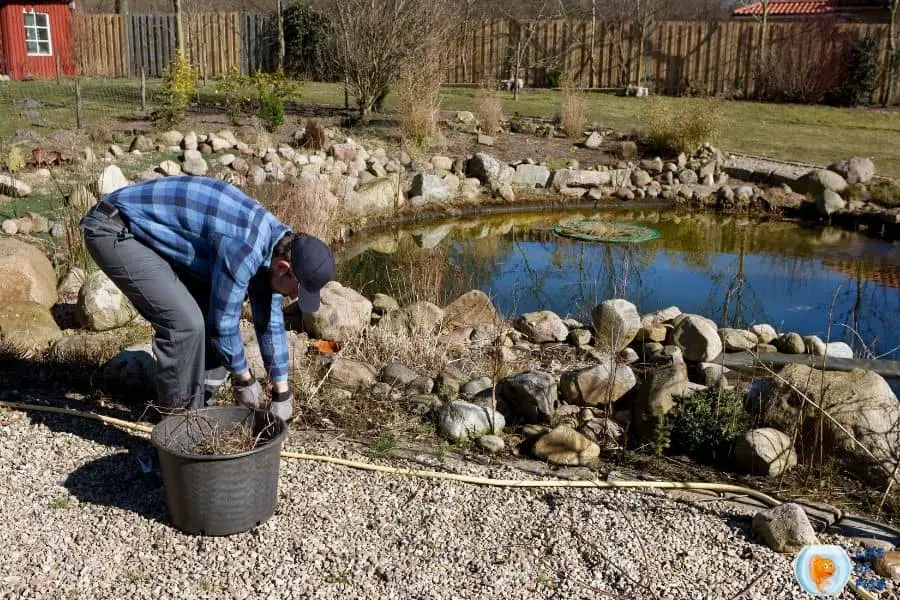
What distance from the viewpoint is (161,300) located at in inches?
146

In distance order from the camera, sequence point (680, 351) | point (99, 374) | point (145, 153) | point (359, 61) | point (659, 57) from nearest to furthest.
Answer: point (99, 374) < point (680, 351) < point (145, 153) < point (359, 61) < point (659, 57)

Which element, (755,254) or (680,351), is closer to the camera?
(680,351)

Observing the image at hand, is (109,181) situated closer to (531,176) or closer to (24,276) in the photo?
(24,276)

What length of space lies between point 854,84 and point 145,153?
15.2 m

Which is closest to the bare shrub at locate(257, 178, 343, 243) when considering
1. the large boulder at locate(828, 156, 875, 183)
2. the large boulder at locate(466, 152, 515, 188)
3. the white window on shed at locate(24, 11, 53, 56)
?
the large boulder at locate(466, 152, 515, 188)

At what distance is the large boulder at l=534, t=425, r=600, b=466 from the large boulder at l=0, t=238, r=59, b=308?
359cm

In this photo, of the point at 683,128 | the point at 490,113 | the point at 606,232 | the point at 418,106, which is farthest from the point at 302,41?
the point at 606,232

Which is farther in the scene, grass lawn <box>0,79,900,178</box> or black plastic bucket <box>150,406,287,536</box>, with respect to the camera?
grass lawn <box>0,79,900,178</box>

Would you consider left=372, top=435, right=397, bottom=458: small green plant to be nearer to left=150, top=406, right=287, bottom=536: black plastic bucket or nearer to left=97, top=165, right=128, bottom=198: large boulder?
left=150, top=406, right=287, bottom=536: black plastic bucket

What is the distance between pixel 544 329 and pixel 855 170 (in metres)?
7.55

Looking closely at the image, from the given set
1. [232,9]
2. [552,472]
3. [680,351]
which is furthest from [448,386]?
[232,9]

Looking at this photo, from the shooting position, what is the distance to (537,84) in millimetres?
21484

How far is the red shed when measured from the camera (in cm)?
2034

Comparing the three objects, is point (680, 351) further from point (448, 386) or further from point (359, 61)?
point (359, 61)
